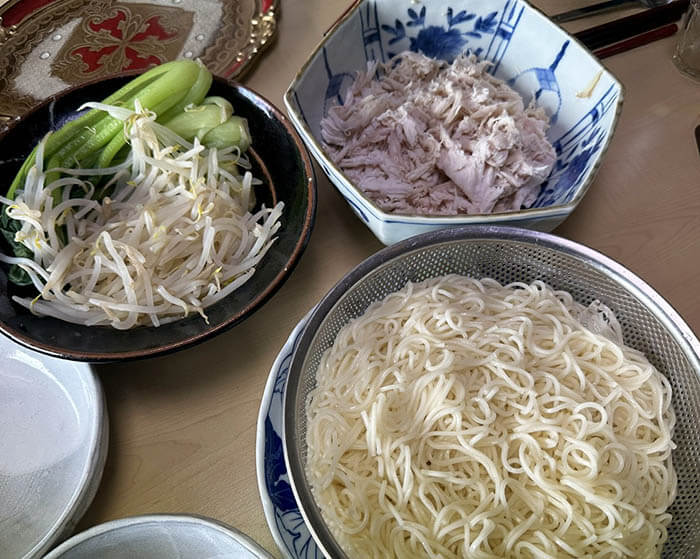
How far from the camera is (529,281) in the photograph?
101 centimetres

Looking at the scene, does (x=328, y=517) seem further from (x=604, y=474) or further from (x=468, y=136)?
(x=468, y=136)

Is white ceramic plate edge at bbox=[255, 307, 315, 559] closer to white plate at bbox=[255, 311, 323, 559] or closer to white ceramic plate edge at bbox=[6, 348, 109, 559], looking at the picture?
white plate at bbox=[255, 311, 323, 559]

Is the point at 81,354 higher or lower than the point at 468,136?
lower

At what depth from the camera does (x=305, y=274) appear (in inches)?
47.1

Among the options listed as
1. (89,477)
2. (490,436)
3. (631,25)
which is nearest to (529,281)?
(490,436)

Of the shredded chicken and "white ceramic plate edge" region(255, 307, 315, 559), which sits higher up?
the shredded chicken

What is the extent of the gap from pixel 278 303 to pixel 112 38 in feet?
3.14

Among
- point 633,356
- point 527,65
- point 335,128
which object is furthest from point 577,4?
point 633,356

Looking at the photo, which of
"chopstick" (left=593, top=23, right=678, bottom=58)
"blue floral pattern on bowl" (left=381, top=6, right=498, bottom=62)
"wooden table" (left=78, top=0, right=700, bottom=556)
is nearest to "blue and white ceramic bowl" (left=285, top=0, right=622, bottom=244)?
"blue floral pattern on bowl" (left=381, top=6, right=498, bottom=62)

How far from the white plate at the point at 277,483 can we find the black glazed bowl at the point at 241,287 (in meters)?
0.14

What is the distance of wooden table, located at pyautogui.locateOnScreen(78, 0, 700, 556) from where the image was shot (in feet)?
3.14

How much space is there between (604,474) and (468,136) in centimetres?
71

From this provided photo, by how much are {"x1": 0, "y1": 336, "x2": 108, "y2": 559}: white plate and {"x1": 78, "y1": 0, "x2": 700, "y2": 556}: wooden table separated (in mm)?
57

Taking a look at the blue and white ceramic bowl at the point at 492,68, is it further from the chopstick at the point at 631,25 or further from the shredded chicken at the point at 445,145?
the chopstick at the point at 631,25
